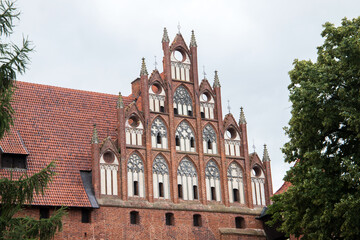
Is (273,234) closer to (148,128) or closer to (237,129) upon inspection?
(237,129)

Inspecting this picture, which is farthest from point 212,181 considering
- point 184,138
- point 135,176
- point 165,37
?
point 165,37

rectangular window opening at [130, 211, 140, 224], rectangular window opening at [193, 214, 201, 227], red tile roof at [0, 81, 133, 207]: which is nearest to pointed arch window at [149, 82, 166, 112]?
red tile roof at [0, 81, 133, 207]

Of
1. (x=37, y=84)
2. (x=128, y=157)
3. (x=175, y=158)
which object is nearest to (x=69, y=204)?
(x=128, y=157)

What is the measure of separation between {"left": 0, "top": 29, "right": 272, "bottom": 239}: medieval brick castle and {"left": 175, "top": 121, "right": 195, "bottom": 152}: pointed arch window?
Result: 6cm

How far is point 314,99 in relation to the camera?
25109 millimetres

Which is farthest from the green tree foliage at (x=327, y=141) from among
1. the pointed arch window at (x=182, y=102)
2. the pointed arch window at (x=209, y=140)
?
the pointed arch window at (x=182, y=102)

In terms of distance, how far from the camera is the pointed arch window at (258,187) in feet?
117

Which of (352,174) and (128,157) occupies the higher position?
(128,157)

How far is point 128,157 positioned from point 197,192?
4.03 metres

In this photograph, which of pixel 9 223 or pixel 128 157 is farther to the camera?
pixel 128 157

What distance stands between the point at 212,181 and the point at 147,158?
3.78m

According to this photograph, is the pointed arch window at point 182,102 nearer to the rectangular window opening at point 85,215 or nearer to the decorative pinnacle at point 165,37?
the decorative pinnacle at point 165,37

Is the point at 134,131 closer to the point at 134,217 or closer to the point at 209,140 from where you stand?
the point at 134,217

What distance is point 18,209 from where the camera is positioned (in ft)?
67.3
